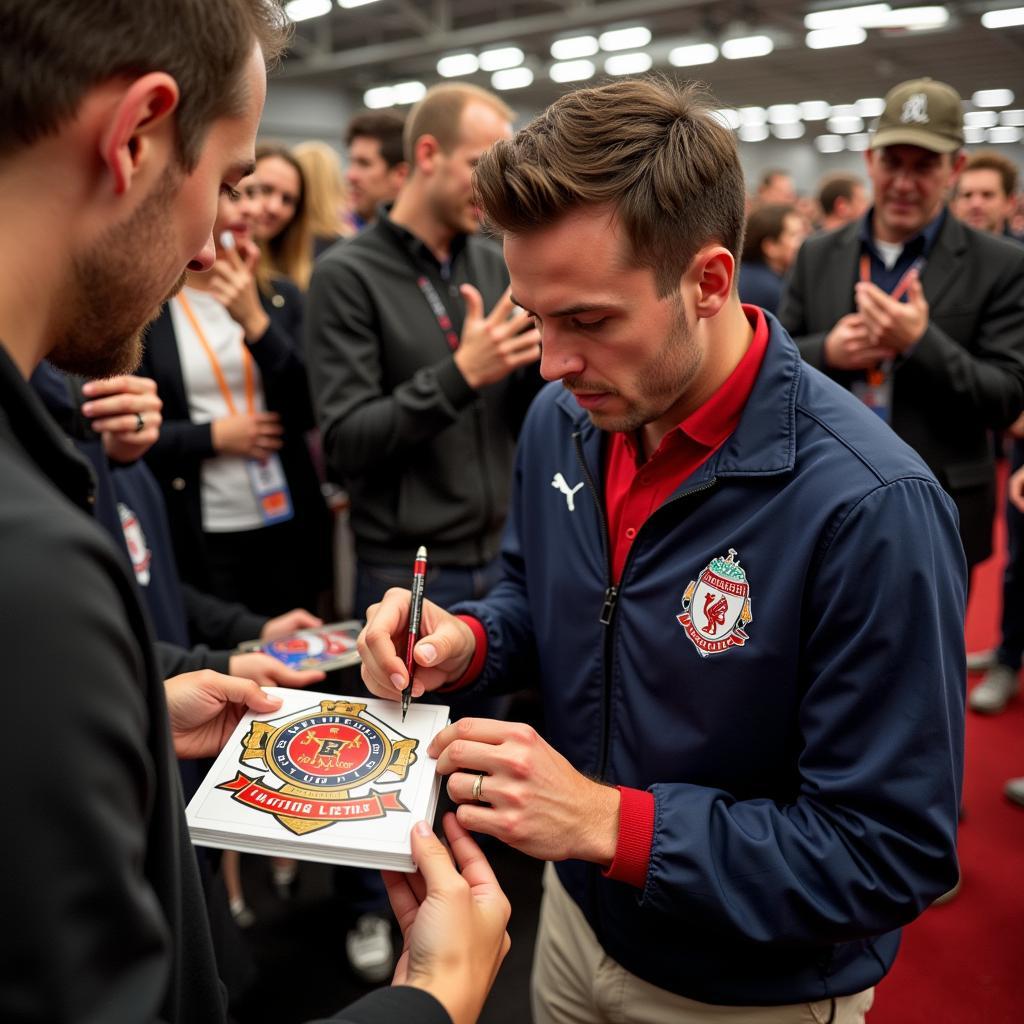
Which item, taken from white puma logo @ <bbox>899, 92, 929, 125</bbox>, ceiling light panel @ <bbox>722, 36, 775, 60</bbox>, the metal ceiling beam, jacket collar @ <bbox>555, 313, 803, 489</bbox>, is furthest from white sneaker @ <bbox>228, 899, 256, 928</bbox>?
ceiling light panel @ <bbox>722, 36, 775, 60</bbox>

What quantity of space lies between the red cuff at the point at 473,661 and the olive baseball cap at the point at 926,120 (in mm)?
2214

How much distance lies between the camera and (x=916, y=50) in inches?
588

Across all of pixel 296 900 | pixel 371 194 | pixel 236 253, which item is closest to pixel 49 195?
pixel 236 253

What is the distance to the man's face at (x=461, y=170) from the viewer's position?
104 inches

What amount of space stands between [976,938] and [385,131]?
4057 millimetres

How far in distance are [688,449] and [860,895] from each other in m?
0.67

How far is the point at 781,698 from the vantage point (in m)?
1.20

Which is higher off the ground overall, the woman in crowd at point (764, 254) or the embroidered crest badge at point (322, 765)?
the woman in crowd at point (764, 254)

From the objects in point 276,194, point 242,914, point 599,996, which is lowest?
point 242,914

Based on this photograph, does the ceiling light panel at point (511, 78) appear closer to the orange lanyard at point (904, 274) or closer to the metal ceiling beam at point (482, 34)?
the metal ceiling beam at point (482, 34)

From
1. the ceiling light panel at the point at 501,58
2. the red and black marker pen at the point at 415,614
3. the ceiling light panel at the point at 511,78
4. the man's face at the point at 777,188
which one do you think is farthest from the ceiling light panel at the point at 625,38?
the red and black marker pen at the point at 415,614

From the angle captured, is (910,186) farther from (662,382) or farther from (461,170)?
(662,382)

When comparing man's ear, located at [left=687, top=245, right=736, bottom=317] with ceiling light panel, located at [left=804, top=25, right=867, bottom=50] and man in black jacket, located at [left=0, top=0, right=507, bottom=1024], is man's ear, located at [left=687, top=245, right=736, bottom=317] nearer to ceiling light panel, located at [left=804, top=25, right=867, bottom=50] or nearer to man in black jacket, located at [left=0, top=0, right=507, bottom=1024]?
man in black jacket, located at [left=0, top=0, right=507, bottom=1024]

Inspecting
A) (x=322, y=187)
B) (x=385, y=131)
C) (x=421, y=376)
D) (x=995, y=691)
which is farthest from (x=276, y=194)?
(x=995, y=691)
